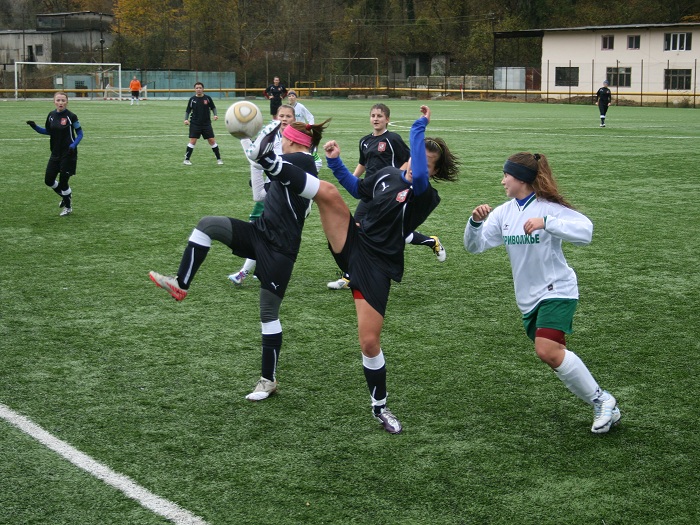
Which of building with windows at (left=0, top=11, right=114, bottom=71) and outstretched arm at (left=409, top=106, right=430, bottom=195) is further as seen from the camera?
building with windows at (left=0, top=11, right=114, bottom=71)

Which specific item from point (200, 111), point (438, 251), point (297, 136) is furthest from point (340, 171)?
point (200, 111)

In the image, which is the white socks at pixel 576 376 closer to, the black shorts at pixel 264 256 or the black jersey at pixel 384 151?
the black shorts at pixel 264 256

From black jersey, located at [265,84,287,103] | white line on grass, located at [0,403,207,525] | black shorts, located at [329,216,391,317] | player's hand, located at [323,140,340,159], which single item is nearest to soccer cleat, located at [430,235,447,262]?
player's hand, located at [323,140,340,159]

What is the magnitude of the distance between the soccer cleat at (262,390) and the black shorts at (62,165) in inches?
361

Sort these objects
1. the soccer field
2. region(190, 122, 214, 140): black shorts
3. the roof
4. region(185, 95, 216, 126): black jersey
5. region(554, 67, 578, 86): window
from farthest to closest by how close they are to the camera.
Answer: region(554, 67, 578, 86): window, the roof, region(185, 95, 216, 126): black jersey, region(190, 122, 214, 140): black shorts, the soccer field

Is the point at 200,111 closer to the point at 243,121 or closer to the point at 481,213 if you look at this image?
the point at 243,121

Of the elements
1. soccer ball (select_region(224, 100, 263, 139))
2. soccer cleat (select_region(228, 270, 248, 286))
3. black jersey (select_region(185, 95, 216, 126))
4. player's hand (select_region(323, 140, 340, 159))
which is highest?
black jersey (select_region(185, 95, 216, 126))

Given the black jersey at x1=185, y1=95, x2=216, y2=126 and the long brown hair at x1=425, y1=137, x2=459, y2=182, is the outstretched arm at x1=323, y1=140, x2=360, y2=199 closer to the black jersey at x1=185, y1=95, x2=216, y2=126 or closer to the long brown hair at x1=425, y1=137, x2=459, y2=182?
the long brown hair at x1=425, y1=137, x2=459, y2=182

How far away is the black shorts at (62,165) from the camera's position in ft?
46.2

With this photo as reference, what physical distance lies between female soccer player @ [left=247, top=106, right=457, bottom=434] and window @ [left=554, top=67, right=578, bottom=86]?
6405 cm

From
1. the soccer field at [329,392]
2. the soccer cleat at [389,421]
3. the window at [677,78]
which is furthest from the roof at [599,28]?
the soccer cleat at [389,421]

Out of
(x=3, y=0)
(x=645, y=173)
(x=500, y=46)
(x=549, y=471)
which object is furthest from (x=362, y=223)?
(x=3, y=0)

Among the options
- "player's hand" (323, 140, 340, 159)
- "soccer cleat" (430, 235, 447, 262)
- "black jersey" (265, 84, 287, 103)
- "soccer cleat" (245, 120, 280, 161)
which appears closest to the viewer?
"soccer cleat" (245, 120, 280, 161)

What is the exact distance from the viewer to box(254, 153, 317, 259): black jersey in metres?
5.94
